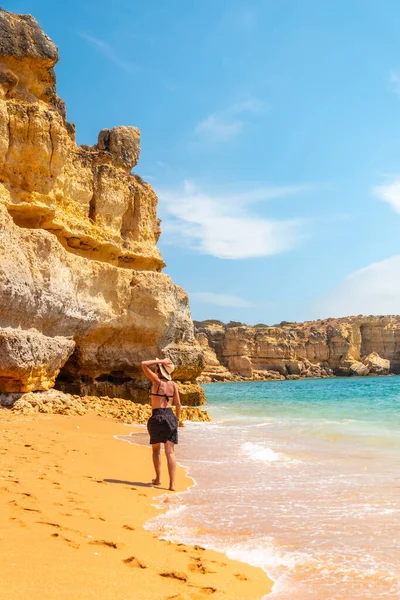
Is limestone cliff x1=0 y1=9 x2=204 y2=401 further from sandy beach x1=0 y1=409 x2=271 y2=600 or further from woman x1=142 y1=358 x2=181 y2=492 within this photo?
sandy beach x1=0 y1=409 x2=271 y2=600

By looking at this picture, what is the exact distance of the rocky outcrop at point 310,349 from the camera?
2670 inches

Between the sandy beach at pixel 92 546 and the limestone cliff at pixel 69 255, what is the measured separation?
5.88 meters

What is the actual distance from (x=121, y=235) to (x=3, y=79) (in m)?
6.22

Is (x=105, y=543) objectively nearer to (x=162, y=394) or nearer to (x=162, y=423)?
(x=162, y=423)

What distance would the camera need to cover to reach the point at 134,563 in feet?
10.0

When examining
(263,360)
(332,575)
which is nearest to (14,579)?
(332,575)

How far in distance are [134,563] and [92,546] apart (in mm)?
346

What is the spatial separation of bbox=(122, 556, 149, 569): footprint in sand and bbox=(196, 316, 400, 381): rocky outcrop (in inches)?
2364

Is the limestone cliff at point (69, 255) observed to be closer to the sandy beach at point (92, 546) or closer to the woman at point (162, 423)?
the woman at point (162, 423)

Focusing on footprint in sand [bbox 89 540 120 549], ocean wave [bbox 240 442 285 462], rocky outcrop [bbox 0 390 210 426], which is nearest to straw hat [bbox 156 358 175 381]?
ocean wave [bbox 240 442 285 462]

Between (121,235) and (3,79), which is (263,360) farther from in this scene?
(3,79)

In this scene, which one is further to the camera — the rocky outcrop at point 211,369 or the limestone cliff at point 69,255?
the rocky outcrop at point 211,369

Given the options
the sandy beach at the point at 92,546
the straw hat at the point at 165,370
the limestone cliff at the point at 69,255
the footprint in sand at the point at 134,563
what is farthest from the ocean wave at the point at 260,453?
the limestone cliff at the point at 69,255

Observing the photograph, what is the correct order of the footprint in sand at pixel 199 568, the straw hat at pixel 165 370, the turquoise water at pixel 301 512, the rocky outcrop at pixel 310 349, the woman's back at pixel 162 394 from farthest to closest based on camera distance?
1. the rocky outcrop at pixel 310 349
2. the straw hat at pixel 165 370
3. the woman's back at pixel 162 394
4. the turquoise water at pixel 301 512
5. the footprint in sand at pixel 199 568
